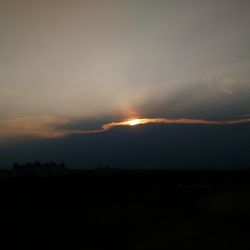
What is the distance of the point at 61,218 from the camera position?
98.2 feet

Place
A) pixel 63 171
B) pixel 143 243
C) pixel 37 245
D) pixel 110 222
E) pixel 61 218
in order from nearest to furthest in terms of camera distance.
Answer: pixel 143 243
pixel 37 245
pixel 110 222
pixel 61 218
pixel 63 171

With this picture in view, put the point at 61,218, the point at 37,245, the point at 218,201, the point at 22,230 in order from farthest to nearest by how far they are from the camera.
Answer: the point at 218,201
the point at 61,218
the point at 22,230
the point at 37,245

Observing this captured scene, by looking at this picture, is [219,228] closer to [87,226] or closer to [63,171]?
[87,226]

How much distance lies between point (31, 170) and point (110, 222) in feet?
254

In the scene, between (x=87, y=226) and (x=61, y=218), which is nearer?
(x=87, y=226)

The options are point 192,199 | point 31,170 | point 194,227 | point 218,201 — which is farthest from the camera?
point 31,170

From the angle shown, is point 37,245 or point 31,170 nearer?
point 37,245

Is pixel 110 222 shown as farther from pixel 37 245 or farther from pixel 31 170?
pixel 31 170

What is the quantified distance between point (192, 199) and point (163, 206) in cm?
729

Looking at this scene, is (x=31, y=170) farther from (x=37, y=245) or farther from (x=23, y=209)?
(x=37, y=245)

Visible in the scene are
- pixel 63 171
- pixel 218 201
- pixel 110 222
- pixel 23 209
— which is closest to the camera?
pixel 110 222

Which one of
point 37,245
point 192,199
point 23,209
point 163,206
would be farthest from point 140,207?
point 37,245

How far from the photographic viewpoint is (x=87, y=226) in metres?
26.4

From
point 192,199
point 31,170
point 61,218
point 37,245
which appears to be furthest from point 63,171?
point 37,245
